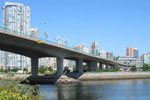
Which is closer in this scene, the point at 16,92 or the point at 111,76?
the point at 16,92

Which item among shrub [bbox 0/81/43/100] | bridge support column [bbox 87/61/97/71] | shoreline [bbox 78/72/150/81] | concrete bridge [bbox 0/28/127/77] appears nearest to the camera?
shrub [bbox 0/81/43/100]

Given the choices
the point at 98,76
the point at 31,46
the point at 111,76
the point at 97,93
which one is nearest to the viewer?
the point at 97,93

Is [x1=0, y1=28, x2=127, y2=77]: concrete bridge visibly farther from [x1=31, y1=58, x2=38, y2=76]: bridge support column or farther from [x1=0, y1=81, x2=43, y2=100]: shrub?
[x1=0, y1=81, x2=43, y2=100]: shrub

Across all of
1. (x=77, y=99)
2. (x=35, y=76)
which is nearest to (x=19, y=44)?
(x=35, y=76)

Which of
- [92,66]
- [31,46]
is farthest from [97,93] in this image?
[92,66]

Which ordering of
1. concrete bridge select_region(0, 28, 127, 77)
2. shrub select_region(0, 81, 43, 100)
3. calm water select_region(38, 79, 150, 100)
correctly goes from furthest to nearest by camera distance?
1. concrete bridge select_region(0, 28, 127, 77)
2. calm water select_region(38, 79, 150, 100)
3. shrub select_region(0, 81, 43, 100)

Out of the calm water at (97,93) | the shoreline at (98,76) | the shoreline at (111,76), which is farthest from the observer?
the shoreline at (111,76)

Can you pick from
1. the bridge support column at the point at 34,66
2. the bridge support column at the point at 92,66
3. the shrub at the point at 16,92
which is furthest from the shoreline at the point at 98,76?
the shrub at the point at 16,92

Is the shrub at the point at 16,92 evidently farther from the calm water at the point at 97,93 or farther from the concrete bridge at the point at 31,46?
the concrete bridge at the point at 31,46

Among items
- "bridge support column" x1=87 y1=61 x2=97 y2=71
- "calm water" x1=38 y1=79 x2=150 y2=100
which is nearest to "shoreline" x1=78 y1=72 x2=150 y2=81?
"bridge support column" x1=87 y1=61 x2=97 y2=71

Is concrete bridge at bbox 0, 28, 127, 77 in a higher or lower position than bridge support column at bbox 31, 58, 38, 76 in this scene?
higher

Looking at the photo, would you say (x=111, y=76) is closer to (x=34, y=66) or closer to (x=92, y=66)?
(x=92, y=66)

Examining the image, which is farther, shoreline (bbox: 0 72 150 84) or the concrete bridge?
shoreline (bbox: 0 72 150 84)

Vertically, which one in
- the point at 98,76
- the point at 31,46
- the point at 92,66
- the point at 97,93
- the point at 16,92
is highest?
the point at 31,46
